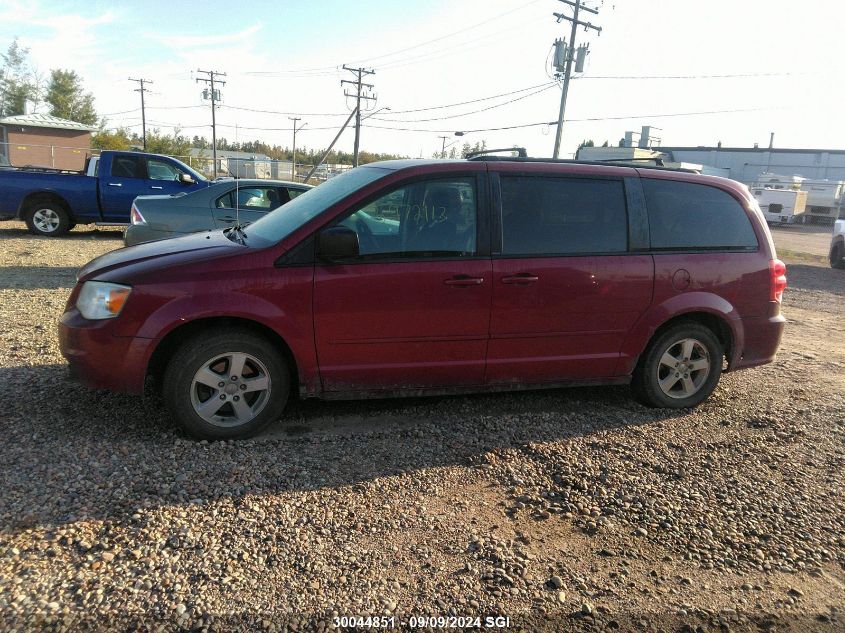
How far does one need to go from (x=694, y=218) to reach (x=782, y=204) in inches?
1511

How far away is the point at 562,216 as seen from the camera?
14.8ft

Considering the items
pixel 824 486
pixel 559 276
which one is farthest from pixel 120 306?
pixel 824 486

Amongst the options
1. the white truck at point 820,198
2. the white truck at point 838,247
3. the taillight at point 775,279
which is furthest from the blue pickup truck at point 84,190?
the white truck at point 820,198

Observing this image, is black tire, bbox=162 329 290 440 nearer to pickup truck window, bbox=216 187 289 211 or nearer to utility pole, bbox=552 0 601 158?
pickup truck window, bbox=216 187 289 211

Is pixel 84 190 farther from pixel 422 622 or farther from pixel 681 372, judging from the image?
pixel 422 622

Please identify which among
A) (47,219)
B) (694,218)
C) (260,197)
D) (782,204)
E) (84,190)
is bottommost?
(47,219)

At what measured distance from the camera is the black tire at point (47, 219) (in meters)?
13.0

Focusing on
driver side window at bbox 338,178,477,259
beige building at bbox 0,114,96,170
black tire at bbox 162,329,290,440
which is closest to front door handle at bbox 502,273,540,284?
driver side window at bbox 338,178,477,259

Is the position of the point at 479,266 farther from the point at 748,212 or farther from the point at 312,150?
the point at 312,150

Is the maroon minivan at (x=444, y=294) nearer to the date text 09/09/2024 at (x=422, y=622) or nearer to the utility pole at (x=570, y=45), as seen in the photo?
the date text 09/09/2024 at (x=422, y=622)

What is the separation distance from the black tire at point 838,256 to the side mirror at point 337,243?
16.4 m

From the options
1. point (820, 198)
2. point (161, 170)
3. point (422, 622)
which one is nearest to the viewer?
point (422, 622)

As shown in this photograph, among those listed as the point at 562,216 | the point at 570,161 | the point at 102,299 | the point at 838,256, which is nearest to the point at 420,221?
the point at 562,216

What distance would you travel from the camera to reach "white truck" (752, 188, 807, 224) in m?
37.3
